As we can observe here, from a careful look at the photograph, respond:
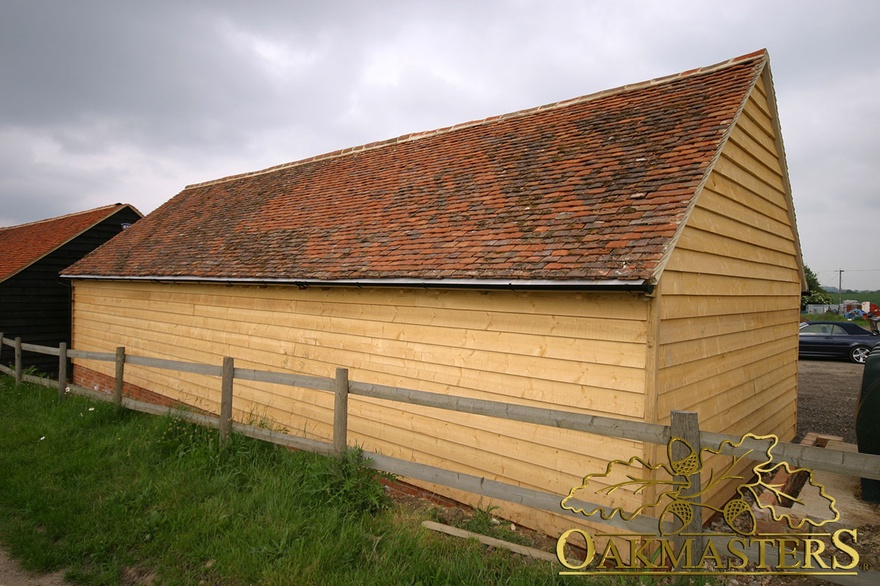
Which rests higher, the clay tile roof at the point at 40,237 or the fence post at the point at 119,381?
the clay tile roof at the point at 40,237

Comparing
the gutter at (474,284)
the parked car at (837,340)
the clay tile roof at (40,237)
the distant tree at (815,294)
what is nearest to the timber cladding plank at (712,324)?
the gutter at (474,284)

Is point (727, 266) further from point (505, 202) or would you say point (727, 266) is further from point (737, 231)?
point (505, 202)

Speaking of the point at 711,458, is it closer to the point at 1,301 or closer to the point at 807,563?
the point at 807,563

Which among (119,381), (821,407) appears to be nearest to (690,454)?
(119,381)

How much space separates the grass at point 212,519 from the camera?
392 centimetres

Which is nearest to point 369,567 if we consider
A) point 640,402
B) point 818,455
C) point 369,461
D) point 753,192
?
point 369,461

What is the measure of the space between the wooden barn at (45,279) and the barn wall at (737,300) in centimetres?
1780

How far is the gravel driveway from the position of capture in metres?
10.3

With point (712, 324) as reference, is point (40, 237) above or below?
above

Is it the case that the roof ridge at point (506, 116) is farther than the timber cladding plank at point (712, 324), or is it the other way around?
the roof ridge at point (506, 116)

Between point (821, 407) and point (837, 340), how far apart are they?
30.7ft

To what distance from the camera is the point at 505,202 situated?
23.2 ft

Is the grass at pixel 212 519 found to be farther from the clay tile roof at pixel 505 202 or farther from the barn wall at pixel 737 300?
the barn wall at pixel 737 300

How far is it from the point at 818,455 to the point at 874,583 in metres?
0.69
